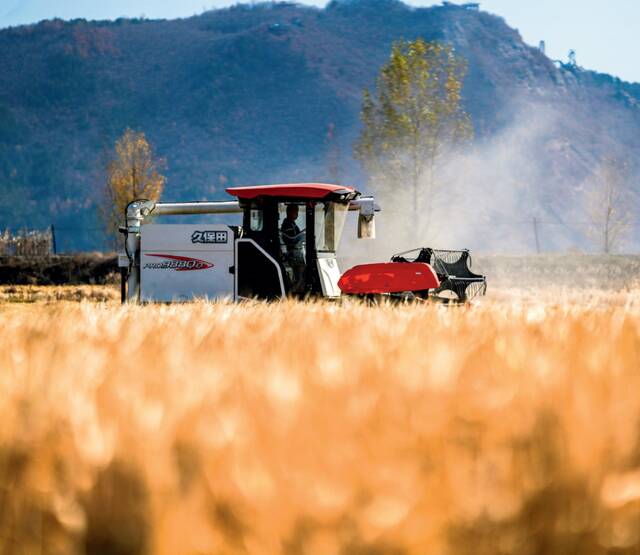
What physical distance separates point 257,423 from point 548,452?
27 centimetres

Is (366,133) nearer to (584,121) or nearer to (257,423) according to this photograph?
(257,423)

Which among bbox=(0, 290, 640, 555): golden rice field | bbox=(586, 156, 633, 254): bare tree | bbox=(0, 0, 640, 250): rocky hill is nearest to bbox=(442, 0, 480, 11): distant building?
bbox=(0, 0, 640, 250): rocky hill

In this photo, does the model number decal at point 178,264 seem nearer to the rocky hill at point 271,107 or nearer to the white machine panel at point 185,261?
the white machine panel at point 185,261

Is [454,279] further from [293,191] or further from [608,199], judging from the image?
[608,199]

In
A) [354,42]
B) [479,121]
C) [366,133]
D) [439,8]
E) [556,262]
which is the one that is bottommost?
[556,262]

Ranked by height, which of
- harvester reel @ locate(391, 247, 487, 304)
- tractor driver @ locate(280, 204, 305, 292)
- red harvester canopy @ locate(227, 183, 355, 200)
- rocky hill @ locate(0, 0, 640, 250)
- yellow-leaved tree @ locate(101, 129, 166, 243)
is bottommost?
harvester reel @ locate(391, 247, 487, 304)

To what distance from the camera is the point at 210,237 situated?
32.9 ft

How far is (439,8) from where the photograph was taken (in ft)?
492

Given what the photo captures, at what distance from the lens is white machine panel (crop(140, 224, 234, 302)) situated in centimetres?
995

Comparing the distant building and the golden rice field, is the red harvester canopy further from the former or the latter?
the distant building

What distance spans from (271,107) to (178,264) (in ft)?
383

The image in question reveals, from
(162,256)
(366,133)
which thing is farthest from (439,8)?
(162,256)

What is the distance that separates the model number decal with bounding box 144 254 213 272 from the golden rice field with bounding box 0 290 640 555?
908cm

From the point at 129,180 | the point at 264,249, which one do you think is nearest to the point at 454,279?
the point at 264,249
